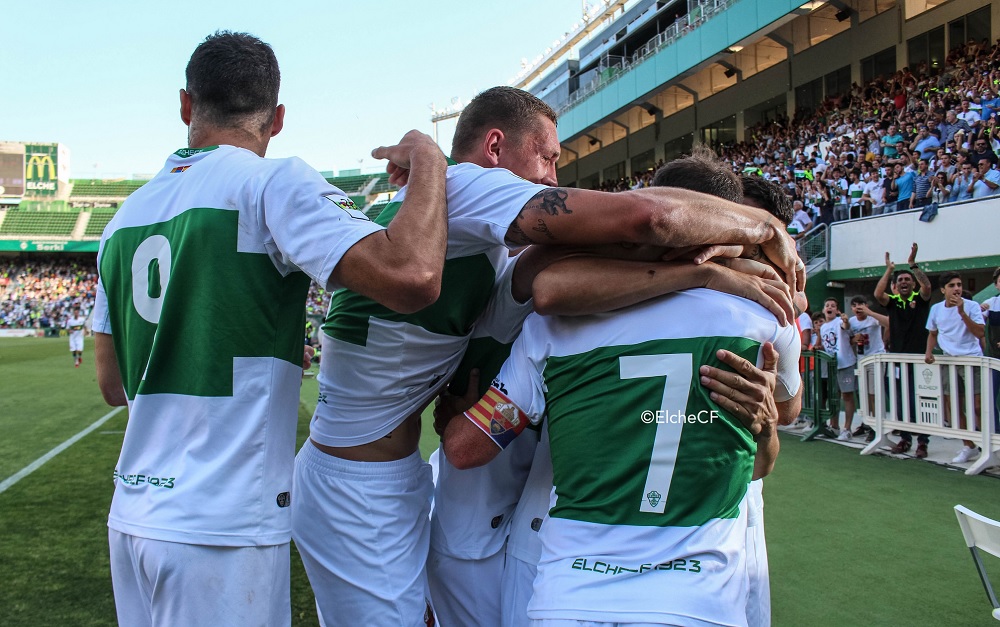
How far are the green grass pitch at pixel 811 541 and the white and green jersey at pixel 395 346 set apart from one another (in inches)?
98.0

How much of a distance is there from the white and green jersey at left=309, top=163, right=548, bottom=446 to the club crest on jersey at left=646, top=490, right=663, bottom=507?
790mm

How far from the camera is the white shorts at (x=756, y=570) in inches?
102

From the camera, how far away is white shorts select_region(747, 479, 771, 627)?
2.59 meters

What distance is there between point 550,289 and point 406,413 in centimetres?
72

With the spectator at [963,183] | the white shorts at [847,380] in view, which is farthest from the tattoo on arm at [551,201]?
the spectator at [963,183]

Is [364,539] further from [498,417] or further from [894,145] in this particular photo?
[894,145]

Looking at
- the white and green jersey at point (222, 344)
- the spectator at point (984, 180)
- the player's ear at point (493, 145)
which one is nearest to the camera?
the white and green jersey at point (222, 344)

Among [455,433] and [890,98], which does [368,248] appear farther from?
[890,98]

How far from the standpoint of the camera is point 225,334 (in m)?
1.87

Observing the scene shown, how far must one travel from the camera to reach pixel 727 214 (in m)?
1.93

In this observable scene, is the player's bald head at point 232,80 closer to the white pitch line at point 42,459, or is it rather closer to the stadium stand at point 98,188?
the white pitch line at point 42,459

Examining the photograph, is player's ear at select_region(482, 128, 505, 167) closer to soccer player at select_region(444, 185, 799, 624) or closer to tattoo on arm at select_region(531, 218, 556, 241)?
tattoo on arm at select_region(531, 218, 556, 241)

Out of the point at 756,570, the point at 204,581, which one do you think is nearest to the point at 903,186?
the point at 756,570

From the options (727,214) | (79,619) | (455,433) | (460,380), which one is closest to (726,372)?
(727,214)
